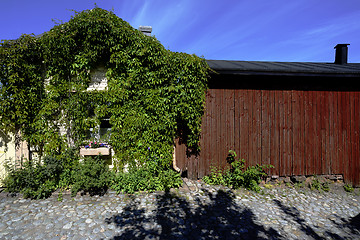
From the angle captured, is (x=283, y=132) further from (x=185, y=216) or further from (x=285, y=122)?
(x=185, y=216)

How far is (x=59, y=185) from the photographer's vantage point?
4.62m

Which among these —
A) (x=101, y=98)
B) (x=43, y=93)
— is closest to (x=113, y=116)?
(x=101, y=98)

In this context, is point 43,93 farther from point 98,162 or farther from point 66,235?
point 66,235

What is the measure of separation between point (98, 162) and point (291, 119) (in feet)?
19.9

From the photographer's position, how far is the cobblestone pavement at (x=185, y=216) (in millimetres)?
3025

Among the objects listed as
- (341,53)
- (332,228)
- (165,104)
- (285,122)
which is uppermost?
(341,53)

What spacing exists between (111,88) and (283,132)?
5498 millimetres

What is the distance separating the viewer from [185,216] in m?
3.52

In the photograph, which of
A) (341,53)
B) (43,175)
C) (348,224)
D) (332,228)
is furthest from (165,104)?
(341,53)

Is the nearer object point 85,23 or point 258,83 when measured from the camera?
point 85,23

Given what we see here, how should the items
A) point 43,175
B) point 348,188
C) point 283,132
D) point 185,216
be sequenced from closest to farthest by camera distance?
point 185,216
point 43,175
point 348,188
point 283,132

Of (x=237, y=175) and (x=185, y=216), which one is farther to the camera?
(x=237, y=175)

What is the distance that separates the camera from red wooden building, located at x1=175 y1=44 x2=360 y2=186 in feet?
17.4

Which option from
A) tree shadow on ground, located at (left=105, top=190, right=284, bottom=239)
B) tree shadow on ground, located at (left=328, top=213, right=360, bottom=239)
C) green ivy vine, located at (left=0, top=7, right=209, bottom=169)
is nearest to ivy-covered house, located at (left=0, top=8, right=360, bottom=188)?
green ivy vine, located at (left=0, top=7, right=209, bottom=169)
